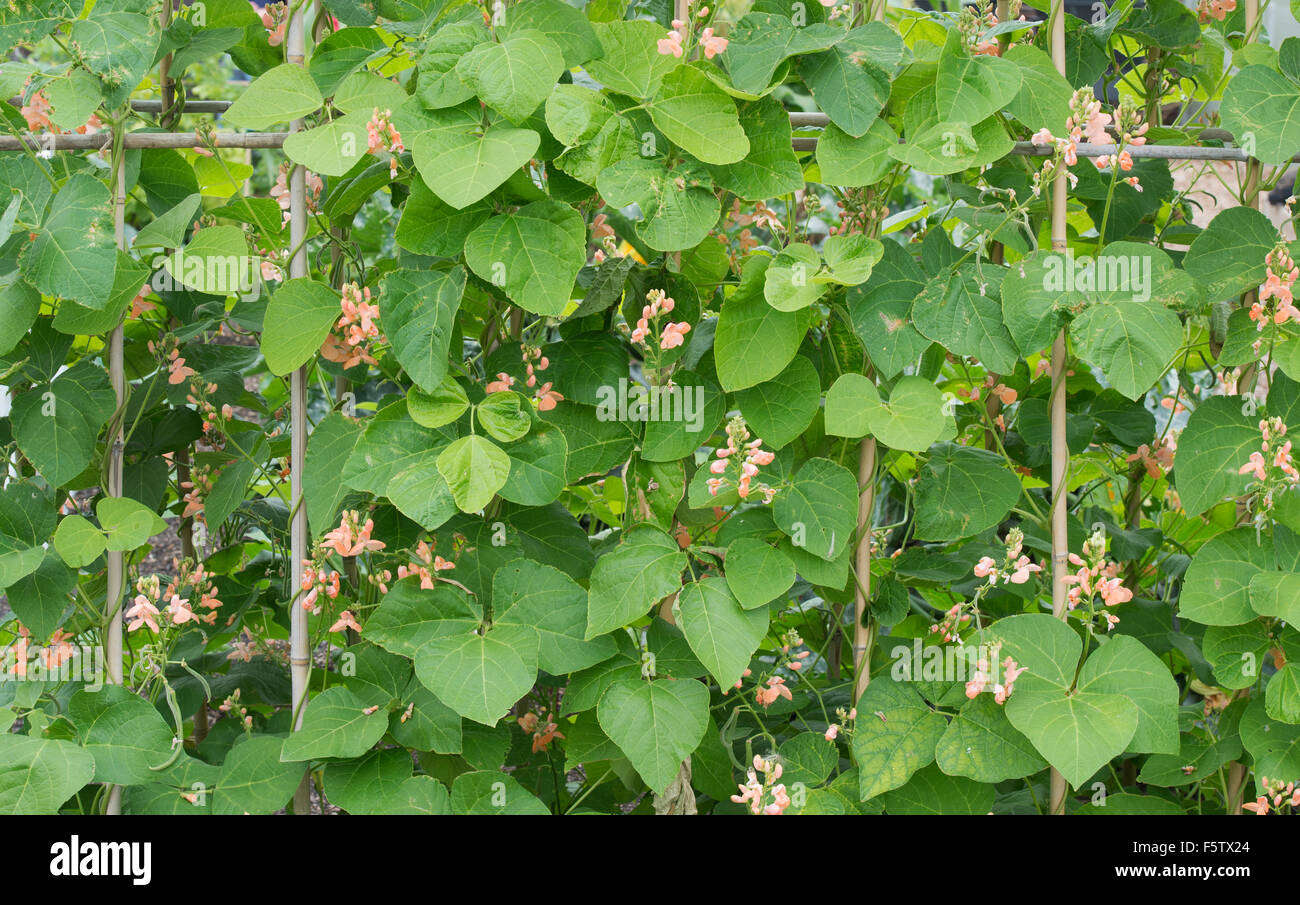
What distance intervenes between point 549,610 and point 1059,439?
99 centimetres

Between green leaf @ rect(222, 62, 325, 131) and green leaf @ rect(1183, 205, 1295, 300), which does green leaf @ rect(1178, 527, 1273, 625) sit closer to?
green leaf @ rect(1183, 205, 1295, 300)

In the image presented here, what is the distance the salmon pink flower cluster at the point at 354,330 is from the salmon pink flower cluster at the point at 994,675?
3.87 feet

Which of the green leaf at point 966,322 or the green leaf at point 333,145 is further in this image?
the green leaf at point 966,322

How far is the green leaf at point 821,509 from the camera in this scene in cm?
182

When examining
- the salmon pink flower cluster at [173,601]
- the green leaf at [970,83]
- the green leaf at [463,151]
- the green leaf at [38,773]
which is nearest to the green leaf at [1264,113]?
the green leaf at [970,83]

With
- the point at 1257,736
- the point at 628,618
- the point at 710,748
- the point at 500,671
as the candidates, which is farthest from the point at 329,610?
the point at 1257,736

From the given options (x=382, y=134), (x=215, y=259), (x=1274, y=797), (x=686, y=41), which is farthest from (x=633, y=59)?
(x=1274, y=797)

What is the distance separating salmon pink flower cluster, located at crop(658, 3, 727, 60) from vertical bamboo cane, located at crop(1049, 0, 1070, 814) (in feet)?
2.10

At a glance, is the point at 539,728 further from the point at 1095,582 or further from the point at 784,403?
the point at 1095,582

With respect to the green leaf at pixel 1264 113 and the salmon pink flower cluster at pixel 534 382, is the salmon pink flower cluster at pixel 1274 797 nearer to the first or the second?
the green leaf at pixel 1264 113

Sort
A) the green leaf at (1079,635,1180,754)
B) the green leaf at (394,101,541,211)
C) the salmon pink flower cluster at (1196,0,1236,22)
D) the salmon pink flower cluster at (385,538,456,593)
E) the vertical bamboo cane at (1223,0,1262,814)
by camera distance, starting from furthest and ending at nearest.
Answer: the salmon pink flower cluster at (1196,0,1236,22) → the vertical bamboo cane at (1223,0,1262,814) → the salmon pink flower cluster at (385,538,456,593) → the green leaf at (1079,635,1180,754) → the green leaf at (394,101,541,211)

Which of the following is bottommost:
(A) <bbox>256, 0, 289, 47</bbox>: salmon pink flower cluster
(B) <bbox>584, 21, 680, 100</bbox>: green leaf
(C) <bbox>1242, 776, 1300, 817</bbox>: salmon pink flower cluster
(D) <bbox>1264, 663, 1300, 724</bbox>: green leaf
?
(C) <bbox>1242, 776, 1300, 817</bbox>: salmon pink flower cluster

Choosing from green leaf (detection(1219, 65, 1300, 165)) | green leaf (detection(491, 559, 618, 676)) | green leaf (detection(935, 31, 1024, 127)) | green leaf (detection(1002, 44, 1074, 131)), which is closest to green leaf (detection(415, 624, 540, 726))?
green leaf (detection(491, 559, 618, 676))

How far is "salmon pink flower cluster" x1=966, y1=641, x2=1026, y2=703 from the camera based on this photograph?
1799 mm
